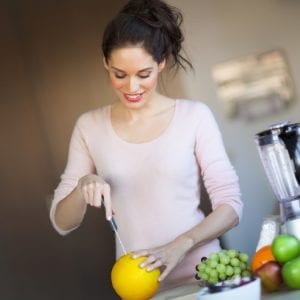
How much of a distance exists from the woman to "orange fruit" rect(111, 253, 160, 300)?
225 millimetres

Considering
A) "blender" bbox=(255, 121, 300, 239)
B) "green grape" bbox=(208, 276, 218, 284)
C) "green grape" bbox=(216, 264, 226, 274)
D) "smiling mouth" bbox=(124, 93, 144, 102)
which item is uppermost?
"smiling mouth" bbox=(124, 93, 144, 102)

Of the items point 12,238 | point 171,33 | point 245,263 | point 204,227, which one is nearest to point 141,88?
point 171,33

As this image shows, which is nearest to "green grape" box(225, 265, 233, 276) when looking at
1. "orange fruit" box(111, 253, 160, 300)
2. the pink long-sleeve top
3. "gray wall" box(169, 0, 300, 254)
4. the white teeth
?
"orange fruit" box(111, 253, 160, 300)

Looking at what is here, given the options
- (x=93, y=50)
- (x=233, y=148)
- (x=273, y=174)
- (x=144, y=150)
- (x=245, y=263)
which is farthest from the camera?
(x=93, y=50)

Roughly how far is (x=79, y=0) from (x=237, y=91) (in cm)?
77

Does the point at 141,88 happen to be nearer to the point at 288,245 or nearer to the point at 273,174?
the point at 273,174

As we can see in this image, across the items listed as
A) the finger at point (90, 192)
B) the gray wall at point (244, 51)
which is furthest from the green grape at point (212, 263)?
the gray wall at point (244, 51)

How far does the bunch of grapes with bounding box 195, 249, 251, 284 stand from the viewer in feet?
3.64

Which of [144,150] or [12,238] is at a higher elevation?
[144,150]

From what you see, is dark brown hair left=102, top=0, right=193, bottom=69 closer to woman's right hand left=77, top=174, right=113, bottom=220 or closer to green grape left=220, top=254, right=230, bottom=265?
woman's right hand left=77, top=174, right=113, bottom=220

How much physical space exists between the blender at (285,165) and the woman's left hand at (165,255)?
21 centimetres

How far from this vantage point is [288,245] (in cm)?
116

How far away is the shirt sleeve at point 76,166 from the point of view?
161 centimetres

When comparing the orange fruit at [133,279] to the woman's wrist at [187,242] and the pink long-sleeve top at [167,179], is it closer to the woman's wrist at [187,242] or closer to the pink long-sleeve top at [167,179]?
the woman's wrist at [187,242]
